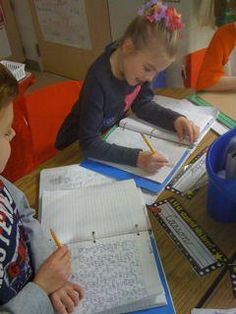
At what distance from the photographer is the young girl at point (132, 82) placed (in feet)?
3.26

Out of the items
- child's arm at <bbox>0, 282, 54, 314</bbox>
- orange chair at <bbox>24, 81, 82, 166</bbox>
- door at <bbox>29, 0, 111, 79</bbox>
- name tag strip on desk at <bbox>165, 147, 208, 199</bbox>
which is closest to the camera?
child's arm at <bbox>0, 282, 54, 314</bbox>

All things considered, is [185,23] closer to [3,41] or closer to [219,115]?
[219,115]

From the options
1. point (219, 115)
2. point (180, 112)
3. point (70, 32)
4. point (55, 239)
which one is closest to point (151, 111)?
point (180, 112)

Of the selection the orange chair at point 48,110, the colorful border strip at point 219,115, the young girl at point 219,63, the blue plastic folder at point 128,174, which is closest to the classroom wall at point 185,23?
the young girl at point 219,63

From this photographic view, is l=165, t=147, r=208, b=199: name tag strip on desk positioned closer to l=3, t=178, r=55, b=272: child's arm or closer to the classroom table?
the classroom table

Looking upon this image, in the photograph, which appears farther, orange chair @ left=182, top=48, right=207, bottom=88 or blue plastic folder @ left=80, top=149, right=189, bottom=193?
orange chair @ left=182, top=48, right=207, bottom=88

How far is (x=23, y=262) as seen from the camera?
2.38 feet

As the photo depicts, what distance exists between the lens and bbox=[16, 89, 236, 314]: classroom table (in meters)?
0.66

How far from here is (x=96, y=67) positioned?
108cm

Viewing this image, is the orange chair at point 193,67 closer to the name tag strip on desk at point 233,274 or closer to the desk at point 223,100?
the desk at point 223,100

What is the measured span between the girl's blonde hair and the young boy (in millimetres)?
467

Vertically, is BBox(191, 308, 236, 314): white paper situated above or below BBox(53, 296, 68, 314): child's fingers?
below

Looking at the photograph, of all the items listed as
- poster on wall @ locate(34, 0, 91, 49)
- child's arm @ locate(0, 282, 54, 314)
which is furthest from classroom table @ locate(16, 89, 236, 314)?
poster on wall @ locate(34, 0, 91, 49)

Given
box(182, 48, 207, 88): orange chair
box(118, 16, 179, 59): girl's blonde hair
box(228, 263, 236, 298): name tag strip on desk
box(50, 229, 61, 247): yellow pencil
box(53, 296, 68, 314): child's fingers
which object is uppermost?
box(118, 16, 179, 59): girl's blonde hair
